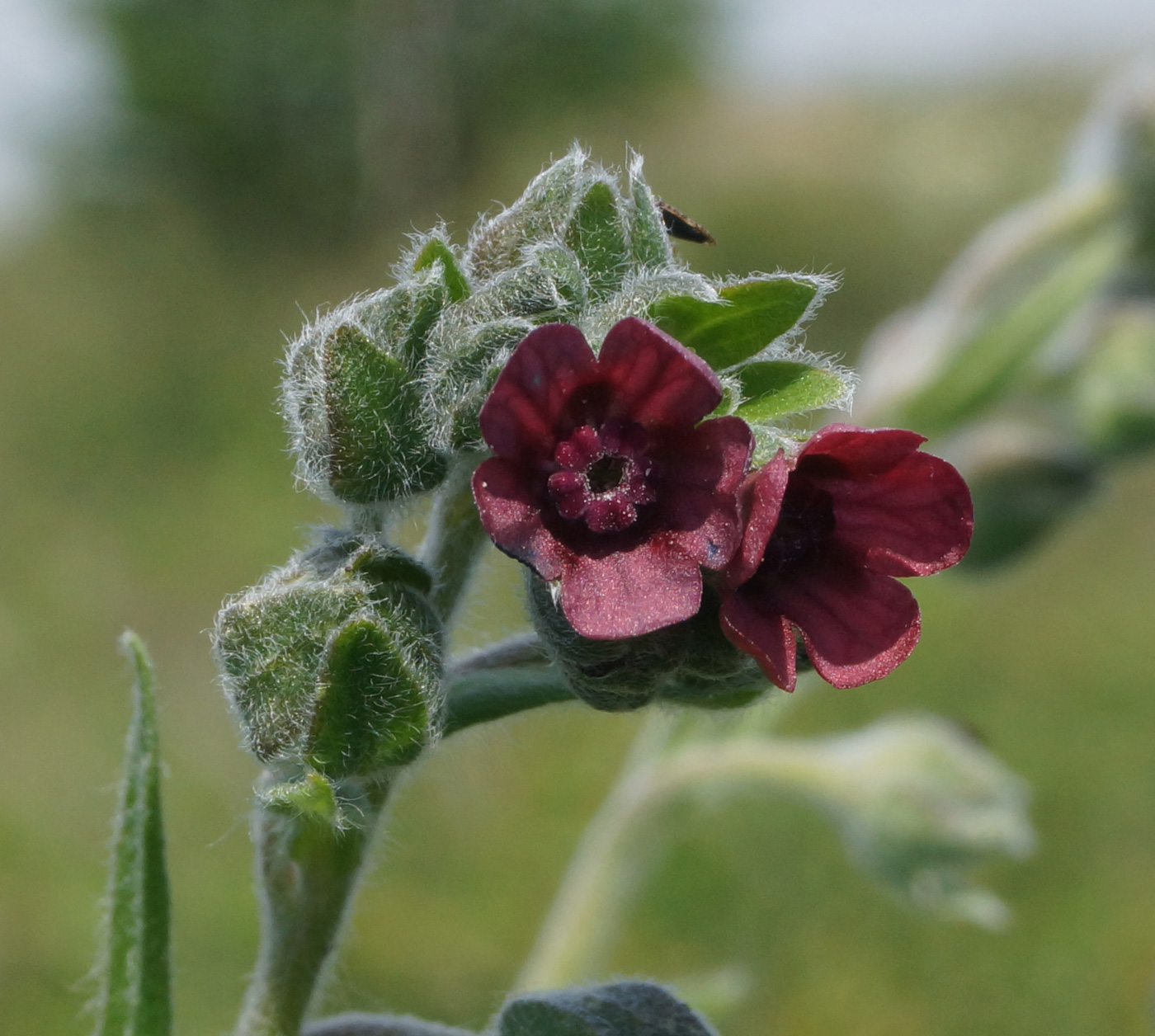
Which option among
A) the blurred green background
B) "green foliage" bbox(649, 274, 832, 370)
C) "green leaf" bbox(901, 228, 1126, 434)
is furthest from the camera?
the blurred green background

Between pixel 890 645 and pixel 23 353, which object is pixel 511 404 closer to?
pixel 890 645

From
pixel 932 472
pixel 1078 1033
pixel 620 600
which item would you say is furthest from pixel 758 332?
pixel 1078 1033

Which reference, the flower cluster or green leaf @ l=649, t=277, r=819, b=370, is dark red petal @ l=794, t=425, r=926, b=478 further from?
green leaf @ l=649, t=277, r=819, b=370

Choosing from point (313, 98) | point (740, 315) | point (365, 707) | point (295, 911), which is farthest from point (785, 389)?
point (313, 98)

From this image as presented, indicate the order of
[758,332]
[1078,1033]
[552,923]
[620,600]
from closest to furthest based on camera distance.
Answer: [620,600] < [758,332] < [552,923] < [1078,1033]

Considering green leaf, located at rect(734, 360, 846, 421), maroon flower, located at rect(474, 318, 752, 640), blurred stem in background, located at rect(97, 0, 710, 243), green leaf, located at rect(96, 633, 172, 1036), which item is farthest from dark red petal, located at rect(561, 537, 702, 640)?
blurred stem in background, located at rect(97, 0, 710, 243)

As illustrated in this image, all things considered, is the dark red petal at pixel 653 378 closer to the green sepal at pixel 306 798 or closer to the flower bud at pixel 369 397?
the flower bud at pixel 369 397
